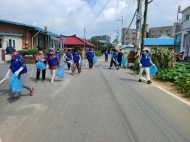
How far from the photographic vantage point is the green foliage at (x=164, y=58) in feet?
41.6

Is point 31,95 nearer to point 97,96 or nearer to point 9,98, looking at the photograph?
point 9,98

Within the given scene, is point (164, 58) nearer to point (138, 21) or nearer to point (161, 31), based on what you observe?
point (138, 21)

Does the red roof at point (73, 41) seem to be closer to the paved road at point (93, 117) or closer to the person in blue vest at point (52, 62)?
the person in blue vest at point (52, 62)

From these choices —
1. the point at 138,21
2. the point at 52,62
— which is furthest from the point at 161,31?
the point at 52,62

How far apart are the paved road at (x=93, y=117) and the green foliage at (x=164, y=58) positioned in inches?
217

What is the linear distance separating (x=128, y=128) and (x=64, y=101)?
2.65 meters

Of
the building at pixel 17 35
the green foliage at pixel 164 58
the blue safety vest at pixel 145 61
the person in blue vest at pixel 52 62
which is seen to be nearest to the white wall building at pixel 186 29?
the green foliage at pixel 164 58

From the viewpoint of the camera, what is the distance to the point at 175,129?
14.4ft

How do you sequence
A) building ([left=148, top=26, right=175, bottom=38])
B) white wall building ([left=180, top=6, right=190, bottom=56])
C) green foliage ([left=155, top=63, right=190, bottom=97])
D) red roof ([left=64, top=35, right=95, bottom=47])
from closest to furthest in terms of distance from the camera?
green foliage ([left=155, top=63, right=190, bottom=97])
white wall building ([left=180, top=6, right=190, bottom=56])
red roof ([left=64, top=35, right=95, bottom=47])
building ([left=148, top=26, right=175, bottom=38])

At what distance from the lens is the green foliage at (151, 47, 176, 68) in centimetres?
1268

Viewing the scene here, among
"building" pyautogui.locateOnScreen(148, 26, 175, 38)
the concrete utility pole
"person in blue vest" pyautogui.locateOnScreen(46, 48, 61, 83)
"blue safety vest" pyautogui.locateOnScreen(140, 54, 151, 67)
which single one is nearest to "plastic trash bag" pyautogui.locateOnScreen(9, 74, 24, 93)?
"person in blue vest" pyautogui.locateOnScreen(46, 48, 61, 83)

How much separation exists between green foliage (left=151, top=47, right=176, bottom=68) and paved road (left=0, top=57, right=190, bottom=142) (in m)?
5.52

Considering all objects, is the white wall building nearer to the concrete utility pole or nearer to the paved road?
the concrete utility pole

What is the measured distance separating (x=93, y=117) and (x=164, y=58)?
9073 mm
